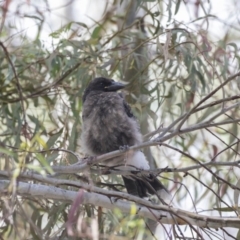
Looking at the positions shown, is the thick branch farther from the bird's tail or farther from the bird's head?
the bird's head

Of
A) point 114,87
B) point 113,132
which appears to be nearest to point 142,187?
point 113,132

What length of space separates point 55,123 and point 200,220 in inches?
68.4

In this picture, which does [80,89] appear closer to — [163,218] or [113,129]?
[113,129]

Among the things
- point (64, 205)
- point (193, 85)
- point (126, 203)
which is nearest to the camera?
point (126, 203)

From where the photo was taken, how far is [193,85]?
400 cm

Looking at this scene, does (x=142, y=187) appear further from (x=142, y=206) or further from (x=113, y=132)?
(x=142, y=206)

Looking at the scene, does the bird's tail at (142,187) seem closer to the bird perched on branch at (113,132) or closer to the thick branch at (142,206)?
the bird perched on branch at (113,132)

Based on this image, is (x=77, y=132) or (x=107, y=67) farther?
(x=107, y=67)

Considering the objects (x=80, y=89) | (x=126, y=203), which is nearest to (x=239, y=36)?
(x=80, y=89)

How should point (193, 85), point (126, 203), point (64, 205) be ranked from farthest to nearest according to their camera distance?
point (193, 85) → point (64, 205) → point (126, 203)

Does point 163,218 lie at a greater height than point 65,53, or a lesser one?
lesser

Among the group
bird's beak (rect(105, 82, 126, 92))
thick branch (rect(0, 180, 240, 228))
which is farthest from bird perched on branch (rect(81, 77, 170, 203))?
thick branch (rect(0, 180, 240, 228))

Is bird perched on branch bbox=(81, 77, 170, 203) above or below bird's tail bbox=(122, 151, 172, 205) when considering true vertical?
above

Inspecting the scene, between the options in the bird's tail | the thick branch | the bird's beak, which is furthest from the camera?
the bird's beak
